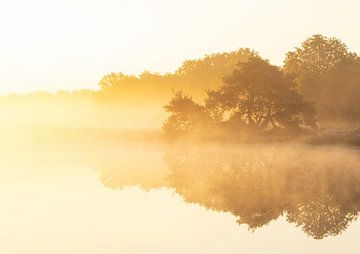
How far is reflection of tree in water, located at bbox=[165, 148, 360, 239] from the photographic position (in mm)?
19175

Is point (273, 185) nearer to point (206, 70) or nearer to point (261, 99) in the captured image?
point (261, 99)

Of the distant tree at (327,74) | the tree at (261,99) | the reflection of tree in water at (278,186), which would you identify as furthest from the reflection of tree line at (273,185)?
the distant tree at (327,74)

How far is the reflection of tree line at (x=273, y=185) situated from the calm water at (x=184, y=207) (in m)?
0.04

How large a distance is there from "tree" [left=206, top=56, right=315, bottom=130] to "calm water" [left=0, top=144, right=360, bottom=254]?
72.3 ft

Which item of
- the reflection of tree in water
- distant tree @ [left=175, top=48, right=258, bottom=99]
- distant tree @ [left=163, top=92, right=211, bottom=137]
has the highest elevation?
distant tree @ [left=175, top=48, right=258, bottom=99]

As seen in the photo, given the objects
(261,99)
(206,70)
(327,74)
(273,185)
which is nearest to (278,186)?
(273,185)

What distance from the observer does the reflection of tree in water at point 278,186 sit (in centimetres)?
1918

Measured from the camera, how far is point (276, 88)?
61.3 metres

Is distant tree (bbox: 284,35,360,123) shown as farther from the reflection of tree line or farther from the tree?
the reflection of tree line

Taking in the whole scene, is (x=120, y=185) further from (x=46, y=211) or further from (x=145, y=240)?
(x=145, y=240)

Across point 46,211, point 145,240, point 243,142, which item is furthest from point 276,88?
point 145,240

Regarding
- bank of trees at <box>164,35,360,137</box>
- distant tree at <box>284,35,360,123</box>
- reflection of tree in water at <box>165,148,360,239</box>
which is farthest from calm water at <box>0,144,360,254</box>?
distant tree at <box>284,35,360,123</box>

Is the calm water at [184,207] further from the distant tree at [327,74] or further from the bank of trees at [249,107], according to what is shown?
the distant tree at [327,74]

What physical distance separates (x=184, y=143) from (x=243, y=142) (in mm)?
5140
